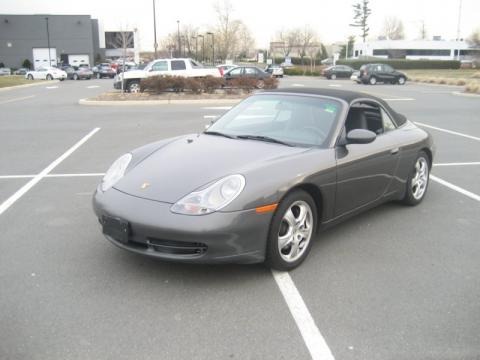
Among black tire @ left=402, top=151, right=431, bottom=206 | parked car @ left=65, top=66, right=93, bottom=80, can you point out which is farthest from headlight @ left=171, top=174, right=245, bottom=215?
parked car @ left=65, top=66, right=93, bottom=80

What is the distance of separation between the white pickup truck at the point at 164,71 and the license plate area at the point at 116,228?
20.1 m

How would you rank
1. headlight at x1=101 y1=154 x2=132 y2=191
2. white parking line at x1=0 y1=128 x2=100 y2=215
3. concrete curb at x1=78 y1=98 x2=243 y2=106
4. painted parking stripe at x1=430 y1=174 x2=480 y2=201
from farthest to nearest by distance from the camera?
concrete curb at x1=78 y1=98 x2=243 y2=106 < painted parking stripe at x1=430 y1=174 x2=480 y2=201 < white parking line at x1=0 y1=128 x2=100 y2=215 < headlight at x1=101 y1=154 x2=132 y2=191

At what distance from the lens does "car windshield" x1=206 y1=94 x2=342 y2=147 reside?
4543 millimetres

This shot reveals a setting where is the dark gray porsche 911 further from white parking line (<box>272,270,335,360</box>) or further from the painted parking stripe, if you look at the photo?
the painted parking stripe

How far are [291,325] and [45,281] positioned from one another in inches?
74.6

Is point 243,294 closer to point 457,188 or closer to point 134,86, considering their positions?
point 457,188

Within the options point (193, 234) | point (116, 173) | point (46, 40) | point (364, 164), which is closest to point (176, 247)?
point (193, 234)

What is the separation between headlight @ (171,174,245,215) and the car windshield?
96 cm

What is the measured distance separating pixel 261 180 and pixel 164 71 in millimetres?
21269

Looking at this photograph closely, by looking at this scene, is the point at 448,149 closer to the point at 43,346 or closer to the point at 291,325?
the point at 291,325

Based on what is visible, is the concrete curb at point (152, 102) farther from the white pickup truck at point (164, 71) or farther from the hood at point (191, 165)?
the hood at point (191, 165)

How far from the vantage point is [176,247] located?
353 cm

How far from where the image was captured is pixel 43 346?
114 inches

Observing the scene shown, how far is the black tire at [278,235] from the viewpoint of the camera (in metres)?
3.72
